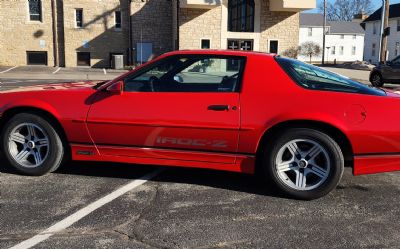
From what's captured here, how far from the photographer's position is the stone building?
3084 cm

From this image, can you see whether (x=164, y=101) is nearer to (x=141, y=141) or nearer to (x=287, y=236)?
(x=141, y=141)

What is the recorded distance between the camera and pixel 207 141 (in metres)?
4.57

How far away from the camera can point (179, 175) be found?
5262 millimetres

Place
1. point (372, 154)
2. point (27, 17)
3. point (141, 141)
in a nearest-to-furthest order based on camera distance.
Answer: point (372, 154) → point (141, 141) → point (27, 17)

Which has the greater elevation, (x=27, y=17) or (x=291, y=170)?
(x=27, y=17)

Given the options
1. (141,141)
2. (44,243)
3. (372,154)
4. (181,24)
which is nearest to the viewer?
(44,243)

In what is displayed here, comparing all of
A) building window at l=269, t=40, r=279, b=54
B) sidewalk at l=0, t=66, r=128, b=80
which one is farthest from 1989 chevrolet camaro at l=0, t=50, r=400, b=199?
building window at l=269, t=40, r=279, b=54

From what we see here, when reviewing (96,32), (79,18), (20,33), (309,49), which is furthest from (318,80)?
(309,49)

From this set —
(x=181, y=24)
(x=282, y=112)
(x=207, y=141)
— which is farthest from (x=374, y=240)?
(x=181, y=24)

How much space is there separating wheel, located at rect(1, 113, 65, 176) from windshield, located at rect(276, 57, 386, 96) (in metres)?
2.59

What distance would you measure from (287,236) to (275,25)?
28938 millimetres

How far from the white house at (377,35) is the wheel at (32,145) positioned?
175 ft

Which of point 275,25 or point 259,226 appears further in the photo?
point 275,25

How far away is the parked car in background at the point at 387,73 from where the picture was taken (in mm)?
19672
